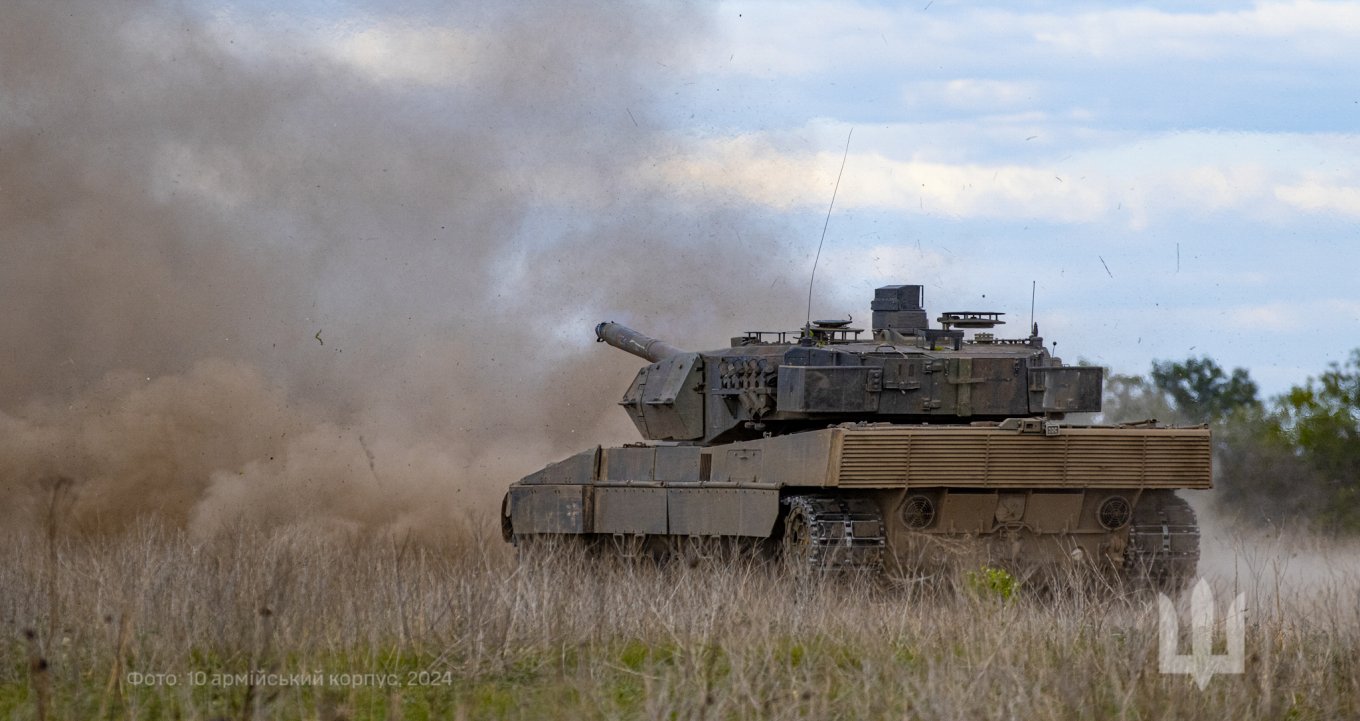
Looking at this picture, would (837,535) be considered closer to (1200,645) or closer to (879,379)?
(879,379)

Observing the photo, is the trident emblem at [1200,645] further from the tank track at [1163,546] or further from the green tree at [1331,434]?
the green tree at [1331,434]

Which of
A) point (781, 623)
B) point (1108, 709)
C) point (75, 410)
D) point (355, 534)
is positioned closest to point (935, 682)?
point (1108, 709)

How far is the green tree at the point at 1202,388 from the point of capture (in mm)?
34997

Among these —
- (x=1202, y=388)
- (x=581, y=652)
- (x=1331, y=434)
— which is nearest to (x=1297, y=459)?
(x=1331, y=434)

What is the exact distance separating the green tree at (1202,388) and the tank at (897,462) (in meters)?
17.9

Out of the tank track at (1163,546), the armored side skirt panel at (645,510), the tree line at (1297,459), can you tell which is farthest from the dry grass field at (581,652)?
the tree line at (1297,459)

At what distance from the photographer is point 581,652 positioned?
407 inches

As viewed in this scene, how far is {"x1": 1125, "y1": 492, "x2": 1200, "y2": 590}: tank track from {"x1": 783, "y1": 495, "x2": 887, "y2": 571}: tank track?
2.25m

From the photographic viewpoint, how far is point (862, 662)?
392 inches

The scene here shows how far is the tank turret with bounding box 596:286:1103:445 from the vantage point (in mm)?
16344

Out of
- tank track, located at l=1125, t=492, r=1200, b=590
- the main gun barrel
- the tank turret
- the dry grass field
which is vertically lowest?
the dry grass field

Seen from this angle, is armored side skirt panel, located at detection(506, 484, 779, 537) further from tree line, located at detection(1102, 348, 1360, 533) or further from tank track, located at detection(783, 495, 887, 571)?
tree line, located at detection(1102, 348, 1360, 533)

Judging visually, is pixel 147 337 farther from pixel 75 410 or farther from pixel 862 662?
pixel 862 662

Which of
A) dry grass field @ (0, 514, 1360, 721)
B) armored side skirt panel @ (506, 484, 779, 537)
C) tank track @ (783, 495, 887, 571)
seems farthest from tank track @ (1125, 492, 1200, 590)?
armored side skirt panel @ (506, 484, 779, 537)
